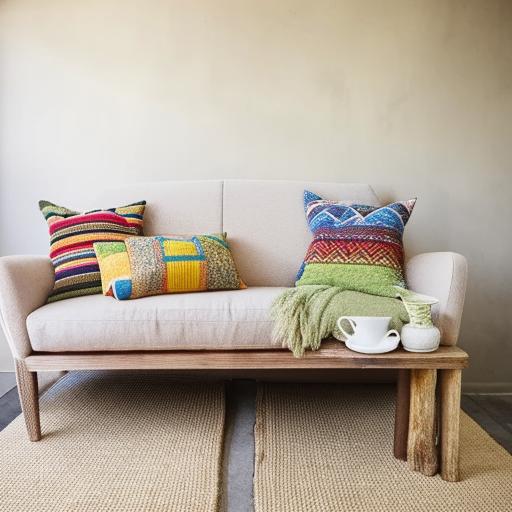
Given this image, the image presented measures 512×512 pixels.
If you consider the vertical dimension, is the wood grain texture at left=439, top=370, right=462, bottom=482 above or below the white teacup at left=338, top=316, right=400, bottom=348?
below

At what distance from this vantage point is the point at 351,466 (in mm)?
1306

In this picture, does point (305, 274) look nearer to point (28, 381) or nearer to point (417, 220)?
point (417, 220)

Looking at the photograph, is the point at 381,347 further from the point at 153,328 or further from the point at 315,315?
the point at 153,328

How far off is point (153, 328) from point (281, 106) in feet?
4.45

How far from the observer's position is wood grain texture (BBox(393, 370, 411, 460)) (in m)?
1.35

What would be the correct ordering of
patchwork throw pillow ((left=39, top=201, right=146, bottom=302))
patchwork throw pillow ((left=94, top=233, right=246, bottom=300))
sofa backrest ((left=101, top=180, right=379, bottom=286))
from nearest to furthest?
patchwork throw pillow ((left=94, top=233, right=246, bottom=300)) → patchwork throw pillow ((left=39, top=201, right=146, bottom=302)) → sofa backrest ((left=101, top=180, right=379, bottom=286))

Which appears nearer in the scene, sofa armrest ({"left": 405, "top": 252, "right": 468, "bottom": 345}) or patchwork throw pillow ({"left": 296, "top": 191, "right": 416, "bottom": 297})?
sofa armrest ({"left": 405, "top": 252, "right": 468, "bottom": 345})

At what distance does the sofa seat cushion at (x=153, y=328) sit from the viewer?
1.35 meters

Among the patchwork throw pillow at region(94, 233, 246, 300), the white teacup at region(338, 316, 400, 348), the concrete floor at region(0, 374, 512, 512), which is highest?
the patchwork throw pillow at region(94, 233, 246, 300)

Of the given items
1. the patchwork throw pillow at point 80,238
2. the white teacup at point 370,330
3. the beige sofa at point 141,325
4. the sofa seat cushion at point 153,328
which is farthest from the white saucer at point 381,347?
the patchwork throw pillow at point 80,238

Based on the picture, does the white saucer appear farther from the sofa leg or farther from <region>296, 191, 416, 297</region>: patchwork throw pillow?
the sofa leg

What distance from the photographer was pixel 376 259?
5.16 ft

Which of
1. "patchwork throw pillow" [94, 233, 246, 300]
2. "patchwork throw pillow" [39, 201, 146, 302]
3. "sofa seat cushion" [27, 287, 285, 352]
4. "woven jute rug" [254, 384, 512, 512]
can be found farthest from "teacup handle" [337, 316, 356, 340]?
"patchwork throw pillow" [39, 201, 146, 302]

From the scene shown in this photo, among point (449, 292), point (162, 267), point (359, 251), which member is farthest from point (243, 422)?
point (449, 292)
